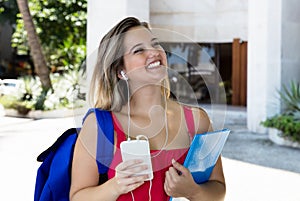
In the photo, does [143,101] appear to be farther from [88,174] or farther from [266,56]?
[266,56]

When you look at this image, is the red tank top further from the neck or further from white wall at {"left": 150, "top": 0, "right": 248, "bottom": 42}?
white wall at {"left": 150, "top": 0, "right": 248, "bottom": 42}

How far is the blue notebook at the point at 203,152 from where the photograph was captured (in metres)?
1.17

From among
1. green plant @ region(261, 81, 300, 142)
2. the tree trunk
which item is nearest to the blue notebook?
green plant @ region(261, 81, 300, 142)

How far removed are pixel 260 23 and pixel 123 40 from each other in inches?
345

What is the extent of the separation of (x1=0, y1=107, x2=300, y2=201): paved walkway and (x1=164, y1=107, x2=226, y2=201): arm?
146cm

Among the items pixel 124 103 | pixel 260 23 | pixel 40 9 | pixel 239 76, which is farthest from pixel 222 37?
pixel 124 103

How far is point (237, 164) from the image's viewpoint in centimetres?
641

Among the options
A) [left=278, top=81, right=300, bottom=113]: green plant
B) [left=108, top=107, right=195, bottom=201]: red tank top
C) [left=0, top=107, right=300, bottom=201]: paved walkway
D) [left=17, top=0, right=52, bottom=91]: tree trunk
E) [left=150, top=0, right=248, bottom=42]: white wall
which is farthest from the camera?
[left=17, top=0, right=52, bottom=91]: tree trunk

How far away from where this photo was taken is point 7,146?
727 centimetres

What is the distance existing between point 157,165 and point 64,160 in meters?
0.30

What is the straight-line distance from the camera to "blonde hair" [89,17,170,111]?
1.25 meters

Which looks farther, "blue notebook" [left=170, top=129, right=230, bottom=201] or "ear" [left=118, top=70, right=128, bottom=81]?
"ear" [left=118, top=70, right=128, bottom=81]

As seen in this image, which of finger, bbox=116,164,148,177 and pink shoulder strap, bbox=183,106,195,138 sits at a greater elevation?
pink shoulder strap, bbox=183,106,195,138

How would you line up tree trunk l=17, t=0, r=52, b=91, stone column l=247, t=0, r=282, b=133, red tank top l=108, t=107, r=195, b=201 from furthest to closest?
tree trunk l=17, t=0, r=52, b=91
stone column l=247, t=0, r=282, b=133
red tank top l=108, t=107, r=195, b=201
